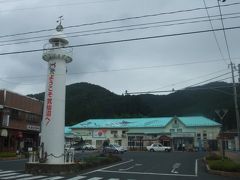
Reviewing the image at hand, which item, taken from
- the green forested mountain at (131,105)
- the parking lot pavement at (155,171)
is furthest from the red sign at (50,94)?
the green forested mountain at (131,105)

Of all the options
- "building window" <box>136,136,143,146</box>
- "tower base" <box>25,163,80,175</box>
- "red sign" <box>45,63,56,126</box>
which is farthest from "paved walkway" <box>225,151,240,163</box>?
"building window" <box>136,136,143,146</box>

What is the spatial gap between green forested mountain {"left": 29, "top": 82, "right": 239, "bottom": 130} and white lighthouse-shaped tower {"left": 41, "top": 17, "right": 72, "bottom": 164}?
2582 inches

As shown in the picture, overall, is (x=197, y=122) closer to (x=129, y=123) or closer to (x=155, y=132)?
(x=155, y=132)

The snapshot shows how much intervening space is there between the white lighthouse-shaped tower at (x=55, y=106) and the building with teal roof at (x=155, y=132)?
5161 centimetres

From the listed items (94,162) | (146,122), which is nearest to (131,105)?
(146,122)

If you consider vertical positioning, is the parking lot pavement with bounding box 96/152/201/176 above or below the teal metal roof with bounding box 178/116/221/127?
below

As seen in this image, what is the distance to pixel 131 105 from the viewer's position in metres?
119

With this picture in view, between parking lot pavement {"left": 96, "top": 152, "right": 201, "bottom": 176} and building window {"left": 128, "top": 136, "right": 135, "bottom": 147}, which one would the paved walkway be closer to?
parking lot pavement {"left": 96, "top": 152, "right": 201, "bottom": 176}

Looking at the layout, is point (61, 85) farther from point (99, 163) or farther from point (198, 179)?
point (198, 179)

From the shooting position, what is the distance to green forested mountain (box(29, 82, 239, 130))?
96188 mm

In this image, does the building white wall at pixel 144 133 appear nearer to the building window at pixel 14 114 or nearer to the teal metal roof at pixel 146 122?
the teal metal roof at pixel 146 122

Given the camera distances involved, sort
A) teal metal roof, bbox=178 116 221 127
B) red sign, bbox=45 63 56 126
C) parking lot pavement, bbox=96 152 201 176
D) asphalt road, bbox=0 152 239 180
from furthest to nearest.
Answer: teal metal roof, bbox=178 116 221 127
red sign, bbox=45 63 56 126
parking lot pavement, bbox=96 152 201 176
asphalt road, bbox=0 152 239 180

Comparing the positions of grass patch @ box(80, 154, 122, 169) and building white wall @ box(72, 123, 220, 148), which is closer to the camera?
→ grass patch @ box(80, 154, 122, 169)

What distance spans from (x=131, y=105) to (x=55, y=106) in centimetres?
9437
